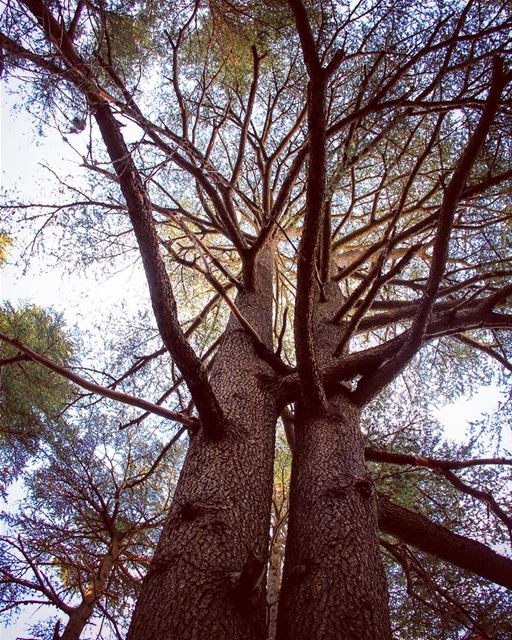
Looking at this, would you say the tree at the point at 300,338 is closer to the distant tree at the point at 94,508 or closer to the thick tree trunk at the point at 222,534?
the thick tree trunk at the point at 222,534

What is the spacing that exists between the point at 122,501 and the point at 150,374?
4.86ft

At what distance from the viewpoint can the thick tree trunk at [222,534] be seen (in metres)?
1.44

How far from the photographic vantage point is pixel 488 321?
2775 mm

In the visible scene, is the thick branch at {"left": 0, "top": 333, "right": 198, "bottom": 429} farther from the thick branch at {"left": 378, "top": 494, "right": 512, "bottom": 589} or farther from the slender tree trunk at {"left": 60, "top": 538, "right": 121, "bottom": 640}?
the slender tree trunk at {"left": 60, "top": 538, "right": 121, "bottom": 640}

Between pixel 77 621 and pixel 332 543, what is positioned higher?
pixel 332 543

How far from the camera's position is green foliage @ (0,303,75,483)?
4.92 m

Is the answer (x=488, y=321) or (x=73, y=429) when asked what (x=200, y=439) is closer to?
(x=488, y=321)

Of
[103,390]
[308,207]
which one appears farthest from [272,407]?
[308,207]

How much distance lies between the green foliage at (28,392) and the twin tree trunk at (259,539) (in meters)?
3.14

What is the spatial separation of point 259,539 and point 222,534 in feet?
0.72

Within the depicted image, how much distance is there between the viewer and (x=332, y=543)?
5.93 ft

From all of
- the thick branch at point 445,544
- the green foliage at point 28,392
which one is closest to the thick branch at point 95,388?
the thick branch at point 445,544

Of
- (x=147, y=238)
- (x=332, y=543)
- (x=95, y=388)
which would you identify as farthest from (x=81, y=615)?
(x=147, y=238)

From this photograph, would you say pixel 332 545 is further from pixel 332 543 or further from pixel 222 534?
pixel 222 534
